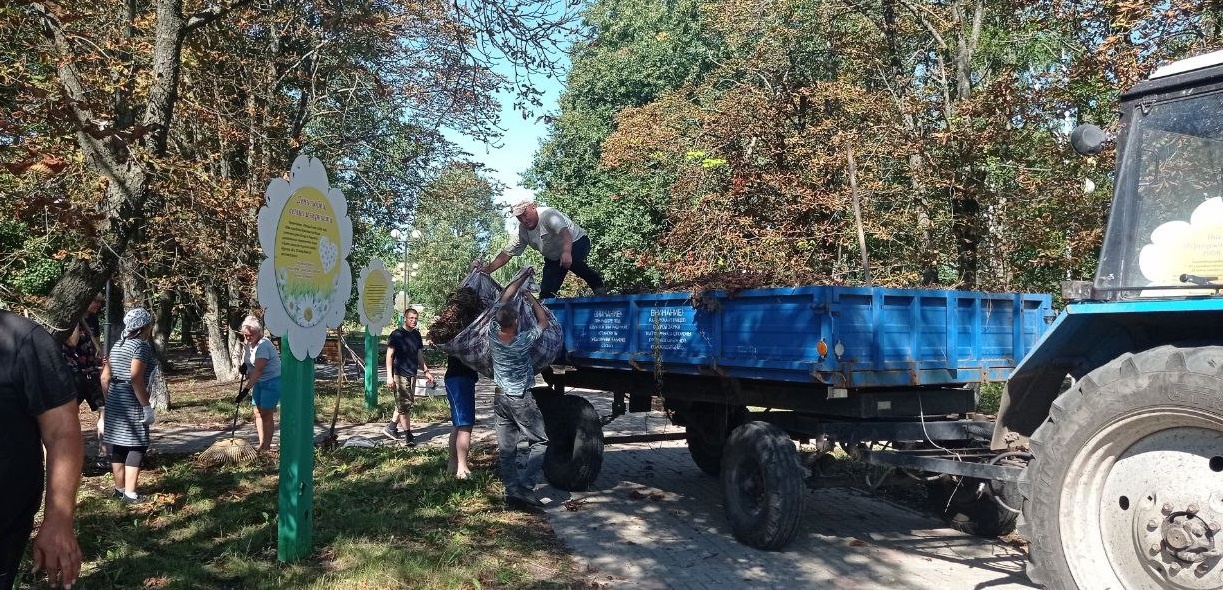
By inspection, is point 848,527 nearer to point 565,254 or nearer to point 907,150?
point 565,254

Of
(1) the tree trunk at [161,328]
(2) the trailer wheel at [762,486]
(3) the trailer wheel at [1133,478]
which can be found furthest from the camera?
(1) the tree trunk at [161,328]

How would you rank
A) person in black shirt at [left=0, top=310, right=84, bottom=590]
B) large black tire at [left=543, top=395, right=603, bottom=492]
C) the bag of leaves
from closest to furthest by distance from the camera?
person in black shirt at [left=0, top=310, right=84, bottom=590]
the bag of leaves
large black tire at [left=543, top=395, right=603, bottom=492]

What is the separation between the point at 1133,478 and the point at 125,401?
7.08 metres

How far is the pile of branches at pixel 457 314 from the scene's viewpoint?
26.3 feet

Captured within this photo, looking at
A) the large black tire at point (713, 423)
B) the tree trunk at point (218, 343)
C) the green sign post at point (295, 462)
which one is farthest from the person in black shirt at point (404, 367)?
the tree trunk at point (218, 343)

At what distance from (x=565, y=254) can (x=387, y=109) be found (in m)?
10.8

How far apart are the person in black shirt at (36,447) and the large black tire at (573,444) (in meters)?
5.22

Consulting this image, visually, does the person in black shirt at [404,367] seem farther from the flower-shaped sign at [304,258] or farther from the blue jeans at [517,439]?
the flower-shaped sign at [304,258]

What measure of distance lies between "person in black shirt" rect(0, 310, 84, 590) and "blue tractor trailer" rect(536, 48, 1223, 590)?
383 cm

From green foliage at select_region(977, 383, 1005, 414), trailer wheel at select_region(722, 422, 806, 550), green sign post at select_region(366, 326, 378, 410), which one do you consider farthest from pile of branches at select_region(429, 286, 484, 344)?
green sign post at select_region(366, 326, 378, 410)

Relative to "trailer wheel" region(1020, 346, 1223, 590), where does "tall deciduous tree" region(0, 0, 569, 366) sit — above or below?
above

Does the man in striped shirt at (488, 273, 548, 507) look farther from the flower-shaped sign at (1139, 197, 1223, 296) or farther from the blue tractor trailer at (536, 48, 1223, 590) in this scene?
the flower-shaped sign at (1139, 197, 1223, 296)

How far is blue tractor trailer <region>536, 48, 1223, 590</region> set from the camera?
362 cm

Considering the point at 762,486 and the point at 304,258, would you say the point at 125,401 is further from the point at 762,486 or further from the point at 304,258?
the point at 762,486
